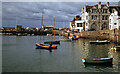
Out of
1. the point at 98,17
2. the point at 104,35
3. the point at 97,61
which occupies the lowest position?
the point at 97,61

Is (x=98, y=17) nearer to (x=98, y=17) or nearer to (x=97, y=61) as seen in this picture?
(x=98, y=17)

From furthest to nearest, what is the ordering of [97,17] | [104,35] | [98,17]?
1. [97,17]
2. [98,17]
3. [104,35]

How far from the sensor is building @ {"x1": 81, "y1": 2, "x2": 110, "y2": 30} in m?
84.4

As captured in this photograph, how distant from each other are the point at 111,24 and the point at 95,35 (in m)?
9.71

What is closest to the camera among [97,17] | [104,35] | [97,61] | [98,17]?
[97,61]

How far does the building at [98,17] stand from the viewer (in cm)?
8444

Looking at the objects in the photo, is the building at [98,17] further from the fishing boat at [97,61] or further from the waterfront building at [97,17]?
the fishing boat at [97,61]

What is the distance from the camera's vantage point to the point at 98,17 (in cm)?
8494

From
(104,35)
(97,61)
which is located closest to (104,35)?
(104,35)

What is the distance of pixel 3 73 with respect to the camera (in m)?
20.5

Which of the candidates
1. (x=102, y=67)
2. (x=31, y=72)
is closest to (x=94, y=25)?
(x=102, y=67)

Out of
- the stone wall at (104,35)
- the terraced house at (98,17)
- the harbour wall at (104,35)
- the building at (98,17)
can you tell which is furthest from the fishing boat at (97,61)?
the building at (98,17)

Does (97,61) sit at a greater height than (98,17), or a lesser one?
lesser

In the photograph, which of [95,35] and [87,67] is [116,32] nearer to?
[95,35]
